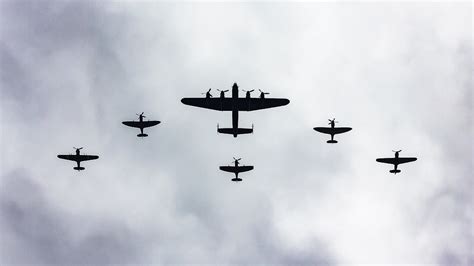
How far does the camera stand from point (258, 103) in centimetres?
12138

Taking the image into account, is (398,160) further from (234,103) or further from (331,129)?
(234,103)

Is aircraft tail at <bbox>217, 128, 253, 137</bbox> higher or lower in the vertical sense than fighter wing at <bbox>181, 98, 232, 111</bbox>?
lower

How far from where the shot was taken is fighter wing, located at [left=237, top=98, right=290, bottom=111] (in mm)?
120125

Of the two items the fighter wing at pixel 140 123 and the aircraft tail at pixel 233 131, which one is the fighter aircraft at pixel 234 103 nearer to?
the aircraft tail at pixel 233 131

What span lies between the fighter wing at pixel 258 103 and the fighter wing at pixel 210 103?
6.65 ft

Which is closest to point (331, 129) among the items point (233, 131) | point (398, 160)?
point (398, 160)

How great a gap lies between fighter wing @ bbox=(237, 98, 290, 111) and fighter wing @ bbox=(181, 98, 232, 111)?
6.65ft

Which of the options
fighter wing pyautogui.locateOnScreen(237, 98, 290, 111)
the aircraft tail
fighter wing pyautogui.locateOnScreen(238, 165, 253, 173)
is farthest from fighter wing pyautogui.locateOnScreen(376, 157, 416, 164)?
the aircraft tail

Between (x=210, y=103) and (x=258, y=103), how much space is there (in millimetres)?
8226

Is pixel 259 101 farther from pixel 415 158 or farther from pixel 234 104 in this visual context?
pixel 415 158

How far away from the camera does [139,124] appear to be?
433ft

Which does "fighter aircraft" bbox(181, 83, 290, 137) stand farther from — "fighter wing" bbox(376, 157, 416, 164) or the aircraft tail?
"fighter wing" bbox(376, 157, 416, 164)

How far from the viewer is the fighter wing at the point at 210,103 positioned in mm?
119875

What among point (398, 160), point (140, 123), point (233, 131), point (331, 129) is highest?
point (140, 123)
